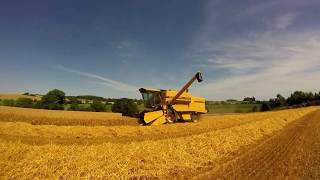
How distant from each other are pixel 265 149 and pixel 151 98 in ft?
42.0

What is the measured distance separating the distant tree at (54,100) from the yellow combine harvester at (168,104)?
30.7 meters

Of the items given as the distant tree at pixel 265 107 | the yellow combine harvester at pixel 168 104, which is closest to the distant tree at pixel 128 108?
the yellow combine harvester at pixel 168 104

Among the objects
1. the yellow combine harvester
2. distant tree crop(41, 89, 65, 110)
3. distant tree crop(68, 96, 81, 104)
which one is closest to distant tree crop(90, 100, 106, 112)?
distant tree crop(41, 89, 65, 110)

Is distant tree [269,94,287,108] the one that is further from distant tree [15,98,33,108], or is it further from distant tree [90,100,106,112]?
distant tree [15,98,33,108]

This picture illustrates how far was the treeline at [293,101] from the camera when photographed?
8444 centimetres

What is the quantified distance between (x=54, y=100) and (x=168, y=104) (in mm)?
33781

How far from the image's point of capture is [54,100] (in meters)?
52.4

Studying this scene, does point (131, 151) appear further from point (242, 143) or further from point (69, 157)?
point (242, 143)

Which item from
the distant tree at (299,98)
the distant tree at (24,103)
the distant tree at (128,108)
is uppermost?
the distant tree at (299,98)

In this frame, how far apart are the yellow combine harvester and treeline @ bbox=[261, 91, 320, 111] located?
63205 millimetres

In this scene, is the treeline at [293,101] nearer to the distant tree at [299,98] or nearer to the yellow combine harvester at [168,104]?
the distant tree at [299,98]

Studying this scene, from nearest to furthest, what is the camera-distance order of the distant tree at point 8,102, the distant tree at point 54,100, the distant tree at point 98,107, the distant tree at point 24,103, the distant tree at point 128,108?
the distant tree at point 128,108 < the distant tree at point 24,103 < the distant tree at point 8,102 < the distant tree at point 54,100 < the distant tree at point 98,107

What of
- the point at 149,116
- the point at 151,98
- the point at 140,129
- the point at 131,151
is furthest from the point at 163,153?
the point at 151,98

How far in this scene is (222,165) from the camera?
911cm
